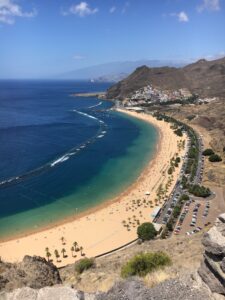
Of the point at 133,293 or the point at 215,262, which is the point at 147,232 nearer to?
the point at 215,262

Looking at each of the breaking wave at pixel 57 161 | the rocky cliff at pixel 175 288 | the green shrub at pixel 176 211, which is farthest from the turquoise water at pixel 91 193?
the rocky cliff at pixel 175 288

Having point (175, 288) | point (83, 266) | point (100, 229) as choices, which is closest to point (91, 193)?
point (100, 229)

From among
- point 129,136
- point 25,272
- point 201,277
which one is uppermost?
point 201,277

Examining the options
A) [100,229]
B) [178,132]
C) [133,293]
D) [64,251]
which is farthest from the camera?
[178,132]

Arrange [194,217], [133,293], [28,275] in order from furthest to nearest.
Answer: [194,217], [28,275], [133,293]

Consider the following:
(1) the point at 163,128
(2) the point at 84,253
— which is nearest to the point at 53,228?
(2) the point at 84,253

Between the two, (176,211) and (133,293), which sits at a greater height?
(133,293)

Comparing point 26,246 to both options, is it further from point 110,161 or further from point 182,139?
point 182,139
